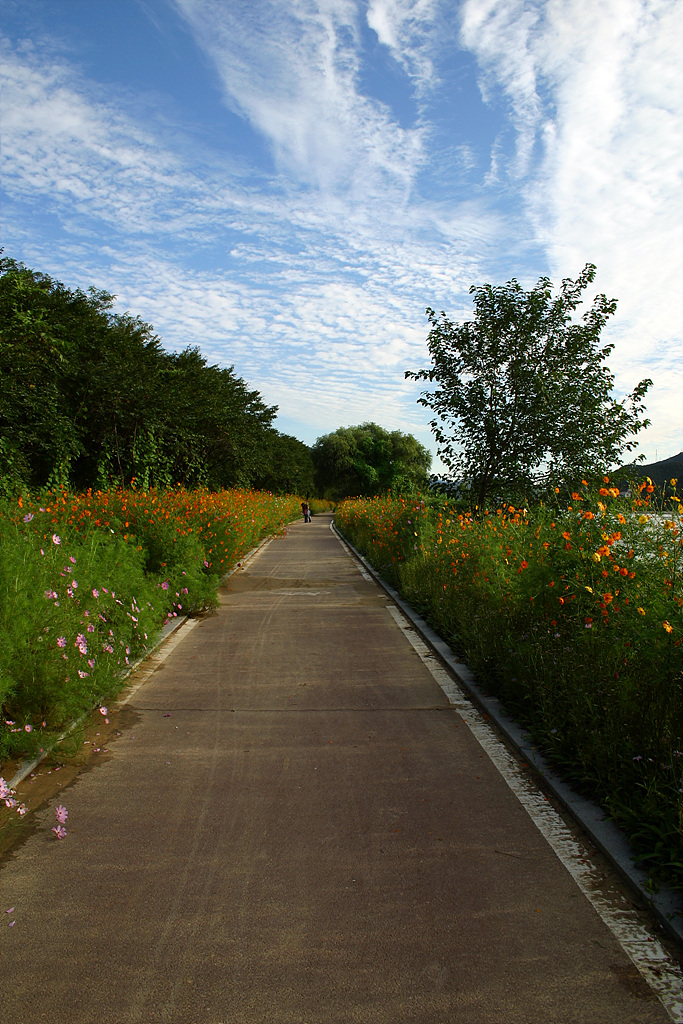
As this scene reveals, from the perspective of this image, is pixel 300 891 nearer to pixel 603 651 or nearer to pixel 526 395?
pixel 603 651

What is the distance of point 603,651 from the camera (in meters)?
4.66

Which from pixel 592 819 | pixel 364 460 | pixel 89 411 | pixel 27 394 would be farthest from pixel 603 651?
pixel 364 460

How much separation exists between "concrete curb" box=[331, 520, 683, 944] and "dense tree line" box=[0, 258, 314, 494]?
1648cm

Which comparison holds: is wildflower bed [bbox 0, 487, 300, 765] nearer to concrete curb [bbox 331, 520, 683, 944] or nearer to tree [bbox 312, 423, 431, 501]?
concrete curb [bbox 331, 520, 683, 944]

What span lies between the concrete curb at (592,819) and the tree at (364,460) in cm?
4503

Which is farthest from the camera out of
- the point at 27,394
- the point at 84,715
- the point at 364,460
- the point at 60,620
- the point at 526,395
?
the point at 364,460

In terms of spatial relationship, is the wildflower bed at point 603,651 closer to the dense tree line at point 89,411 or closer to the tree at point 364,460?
the dense tree line at point 89,411

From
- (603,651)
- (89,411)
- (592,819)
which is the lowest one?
(592,819)

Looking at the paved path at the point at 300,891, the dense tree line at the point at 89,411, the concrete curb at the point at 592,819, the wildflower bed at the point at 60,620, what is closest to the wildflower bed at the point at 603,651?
the concrete curb at the point at 592,819

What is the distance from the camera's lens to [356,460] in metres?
74.8

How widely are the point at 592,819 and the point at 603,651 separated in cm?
130

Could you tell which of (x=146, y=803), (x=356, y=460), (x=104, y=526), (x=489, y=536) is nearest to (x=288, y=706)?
(x=146, y=803)

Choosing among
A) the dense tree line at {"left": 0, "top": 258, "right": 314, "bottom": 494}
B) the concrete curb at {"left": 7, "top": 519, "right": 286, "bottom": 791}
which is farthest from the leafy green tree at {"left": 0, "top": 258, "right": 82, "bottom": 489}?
the concrete curb at {"left": 7, "top": 519, "right": 286, "bottom": 791}

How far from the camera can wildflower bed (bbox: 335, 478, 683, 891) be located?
362 cm
